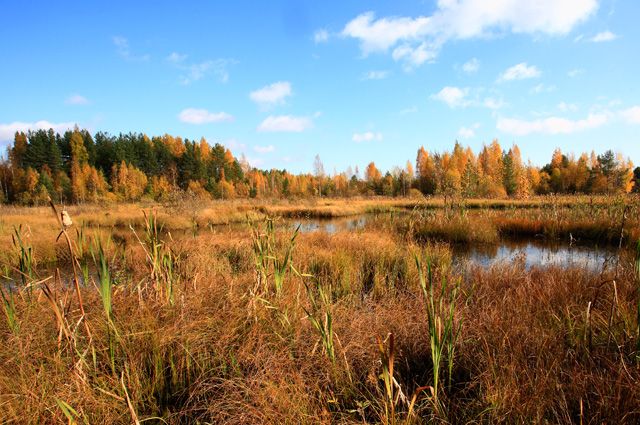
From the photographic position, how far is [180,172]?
179 feet

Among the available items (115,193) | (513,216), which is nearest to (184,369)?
(513,216)

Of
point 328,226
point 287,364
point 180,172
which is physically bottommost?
point 328,226

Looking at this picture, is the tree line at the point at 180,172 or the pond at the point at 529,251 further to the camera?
the tree line at the point at 180,172

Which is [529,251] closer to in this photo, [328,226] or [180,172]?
[328,226]

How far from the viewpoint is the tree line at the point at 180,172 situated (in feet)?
130

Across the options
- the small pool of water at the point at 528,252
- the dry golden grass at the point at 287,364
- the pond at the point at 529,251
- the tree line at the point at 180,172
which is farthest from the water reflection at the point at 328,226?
the tree line at the point at 180,172

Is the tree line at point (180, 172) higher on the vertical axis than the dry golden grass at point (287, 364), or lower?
higher

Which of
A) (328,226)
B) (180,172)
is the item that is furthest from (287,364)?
(180,172)

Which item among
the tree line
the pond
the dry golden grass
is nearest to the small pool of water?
the pond

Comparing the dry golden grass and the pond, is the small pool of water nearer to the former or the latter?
the pond

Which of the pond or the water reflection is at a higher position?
the water reflection

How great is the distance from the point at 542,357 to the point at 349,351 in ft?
4.20

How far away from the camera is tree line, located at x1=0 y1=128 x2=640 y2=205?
130 feet

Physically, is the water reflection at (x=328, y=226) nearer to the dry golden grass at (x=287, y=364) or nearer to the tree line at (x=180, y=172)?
the dry golden grass at (x=287, y=364)
